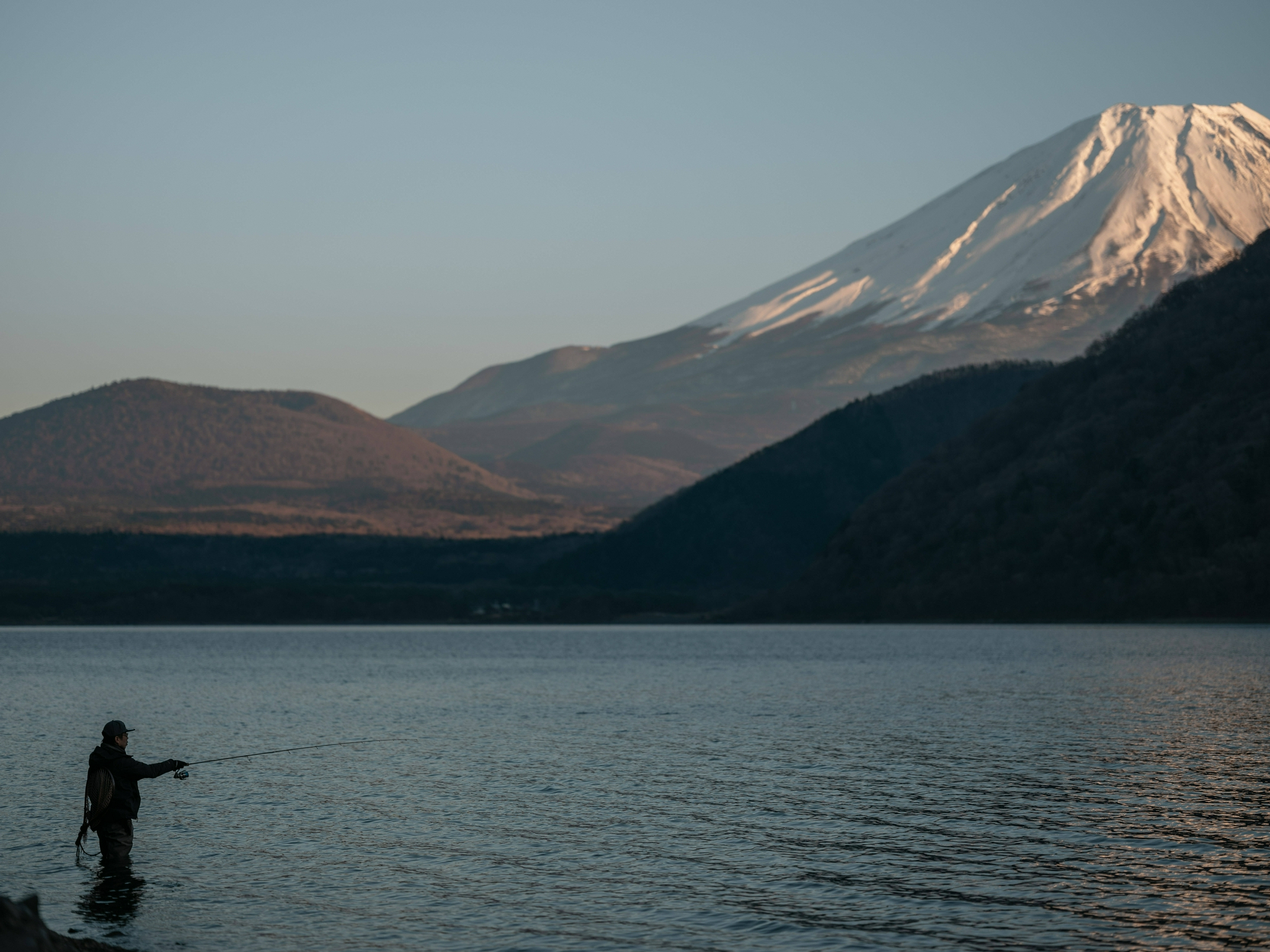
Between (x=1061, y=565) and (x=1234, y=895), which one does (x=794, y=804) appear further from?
(x=1061, y=565)

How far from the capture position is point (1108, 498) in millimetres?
159375

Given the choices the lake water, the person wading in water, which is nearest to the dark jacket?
the person wading in water

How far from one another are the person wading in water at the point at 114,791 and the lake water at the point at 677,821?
0.71 meters

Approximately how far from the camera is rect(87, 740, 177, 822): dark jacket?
967 inches

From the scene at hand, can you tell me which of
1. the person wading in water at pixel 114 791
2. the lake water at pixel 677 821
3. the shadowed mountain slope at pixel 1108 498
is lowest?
the lake water at pixel 677 821

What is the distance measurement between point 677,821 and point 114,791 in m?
12.0

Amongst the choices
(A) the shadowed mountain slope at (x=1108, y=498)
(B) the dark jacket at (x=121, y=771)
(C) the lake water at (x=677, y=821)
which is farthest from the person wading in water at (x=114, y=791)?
(A) the shadowed mountain slope at (x=1108, y=498)

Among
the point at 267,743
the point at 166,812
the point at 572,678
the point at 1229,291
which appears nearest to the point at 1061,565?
the point at 1229,291

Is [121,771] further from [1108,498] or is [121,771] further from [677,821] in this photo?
[1108,498]

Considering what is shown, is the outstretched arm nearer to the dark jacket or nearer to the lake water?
the dark jacket

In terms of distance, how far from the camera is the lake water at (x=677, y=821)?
843 inches

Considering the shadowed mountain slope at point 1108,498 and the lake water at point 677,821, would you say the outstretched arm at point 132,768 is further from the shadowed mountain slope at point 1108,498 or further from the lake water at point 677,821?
the shadowed mountain slope at point 1108,498

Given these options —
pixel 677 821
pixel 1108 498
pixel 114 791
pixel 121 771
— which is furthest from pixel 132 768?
pixel 1108 498

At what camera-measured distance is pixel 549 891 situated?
Answer: 23.9m
